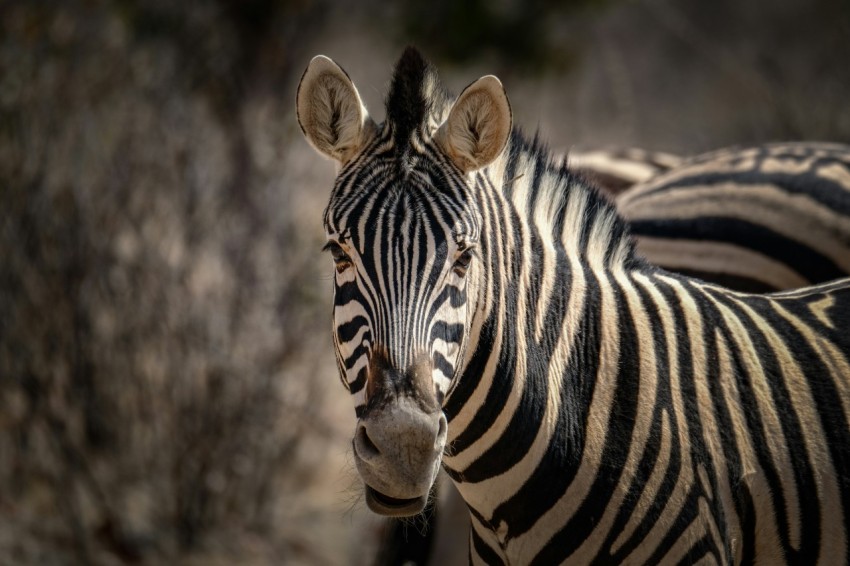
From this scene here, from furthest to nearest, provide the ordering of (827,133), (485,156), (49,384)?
(827,133) < (49,384) < (485,156)

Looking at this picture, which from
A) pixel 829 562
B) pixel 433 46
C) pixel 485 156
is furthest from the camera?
pixel 433 46

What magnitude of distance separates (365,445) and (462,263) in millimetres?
516

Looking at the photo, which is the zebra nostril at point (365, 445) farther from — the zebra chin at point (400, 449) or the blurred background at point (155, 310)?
the blurred background at point (155, 310)

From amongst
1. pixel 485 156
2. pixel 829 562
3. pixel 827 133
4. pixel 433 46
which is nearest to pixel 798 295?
pixel 829 562

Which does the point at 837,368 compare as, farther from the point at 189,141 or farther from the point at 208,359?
the point at 189,141

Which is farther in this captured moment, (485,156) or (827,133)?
(827,133)

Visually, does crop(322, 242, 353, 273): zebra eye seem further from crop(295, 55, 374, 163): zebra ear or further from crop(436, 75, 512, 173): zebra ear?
crop(436, 75, 512, 173): zebra ear

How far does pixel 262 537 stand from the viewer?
20.8 ft

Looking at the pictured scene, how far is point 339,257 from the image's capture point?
8.04 feet

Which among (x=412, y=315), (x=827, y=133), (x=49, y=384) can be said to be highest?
(x=827, y=133)

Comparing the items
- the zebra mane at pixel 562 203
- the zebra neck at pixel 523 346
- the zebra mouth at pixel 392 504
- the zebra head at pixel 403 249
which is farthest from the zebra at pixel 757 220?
the zebra mouth at pixel 392 504

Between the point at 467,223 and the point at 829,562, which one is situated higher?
the point at 467,223

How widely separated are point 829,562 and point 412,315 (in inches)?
57.0

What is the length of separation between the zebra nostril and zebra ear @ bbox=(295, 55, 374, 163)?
79cm
